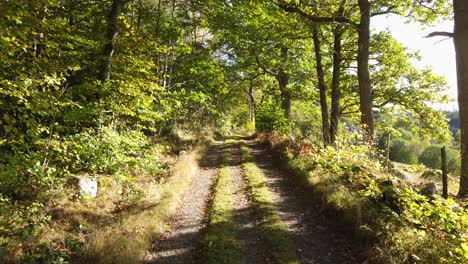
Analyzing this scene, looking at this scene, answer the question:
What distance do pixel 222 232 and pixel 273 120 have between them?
15.6 metres

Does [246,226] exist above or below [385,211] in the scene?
below

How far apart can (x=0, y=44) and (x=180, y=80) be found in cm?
1750

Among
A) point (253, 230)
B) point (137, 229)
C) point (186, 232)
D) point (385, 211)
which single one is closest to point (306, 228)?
point (253, 230)

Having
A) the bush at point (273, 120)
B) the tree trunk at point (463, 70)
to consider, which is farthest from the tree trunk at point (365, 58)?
the bush at point (273, 120)

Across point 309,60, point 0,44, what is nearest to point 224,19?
point 0,44

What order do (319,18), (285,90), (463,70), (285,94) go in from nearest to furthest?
(463,70) < (319,18) < (285,90) < (285,94)

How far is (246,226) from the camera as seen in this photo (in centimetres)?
764

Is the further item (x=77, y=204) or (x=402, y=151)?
(x=402, y=151)

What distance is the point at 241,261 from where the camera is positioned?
5.95 metres

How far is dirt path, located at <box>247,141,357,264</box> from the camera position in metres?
6.13

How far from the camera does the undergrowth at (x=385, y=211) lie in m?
4.73

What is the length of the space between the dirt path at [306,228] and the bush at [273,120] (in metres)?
10.0

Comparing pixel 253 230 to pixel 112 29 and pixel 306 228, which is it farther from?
pixel 112 29

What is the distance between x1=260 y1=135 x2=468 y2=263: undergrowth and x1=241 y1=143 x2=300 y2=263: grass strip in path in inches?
53.9
